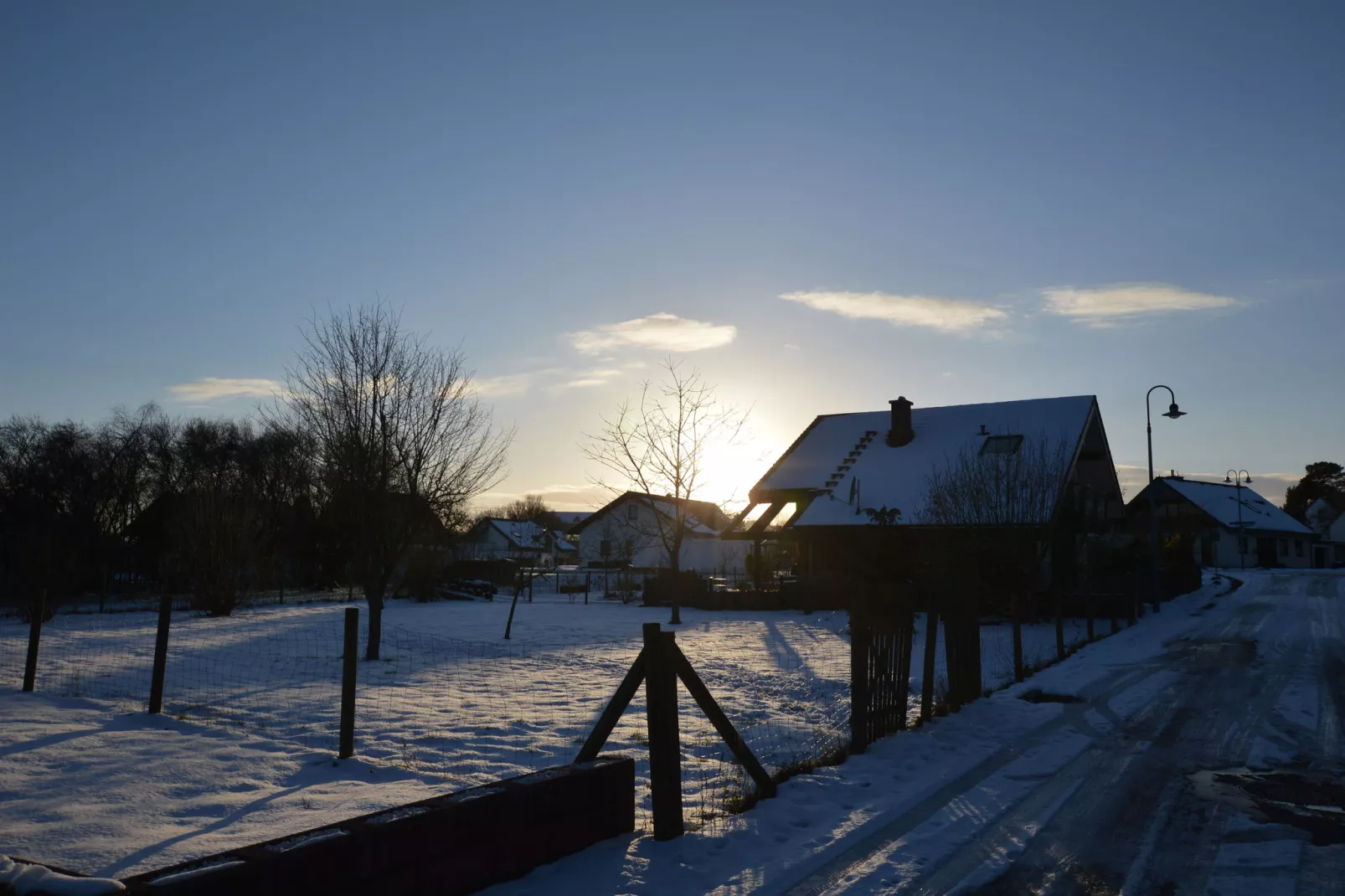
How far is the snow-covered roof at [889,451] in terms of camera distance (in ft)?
108

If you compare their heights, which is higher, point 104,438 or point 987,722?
point 104,438

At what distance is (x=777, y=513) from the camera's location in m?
37.1

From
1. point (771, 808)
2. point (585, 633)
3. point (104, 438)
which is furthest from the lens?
point (104, 438)

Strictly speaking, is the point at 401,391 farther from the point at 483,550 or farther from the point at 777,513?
the point at 483,550

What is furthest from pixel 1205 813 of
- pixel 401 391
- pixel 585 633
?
pixel 585 633

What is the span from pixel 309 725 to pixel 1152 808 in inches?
325

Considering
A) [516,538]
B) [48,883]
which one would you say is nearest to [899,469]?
[48,883]

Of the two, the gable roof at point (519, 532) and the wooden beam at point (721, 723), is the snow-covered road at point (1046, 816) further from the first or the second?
the gable roof at point (519, 532)

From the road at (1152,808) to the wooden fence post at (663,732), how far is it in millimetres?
1053

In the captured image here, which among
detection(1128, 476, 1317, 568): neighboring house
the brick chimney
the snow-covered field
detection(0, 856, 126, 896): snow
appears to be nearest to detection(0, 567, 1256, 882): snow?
the snow-covered field

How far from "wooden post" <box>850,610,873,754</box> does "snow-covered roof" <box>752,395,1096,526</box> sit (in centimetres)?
2340

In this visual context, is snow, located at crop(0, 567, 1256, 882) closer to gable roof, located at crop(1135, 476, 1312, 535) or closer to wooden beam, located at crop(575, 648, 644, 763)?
wooden beam, located at crop(575, 648, 644, 763)

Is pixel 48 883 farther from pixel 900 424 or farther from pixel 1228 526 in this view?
pixel 1228 526

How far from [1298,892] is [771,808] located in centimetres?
325
